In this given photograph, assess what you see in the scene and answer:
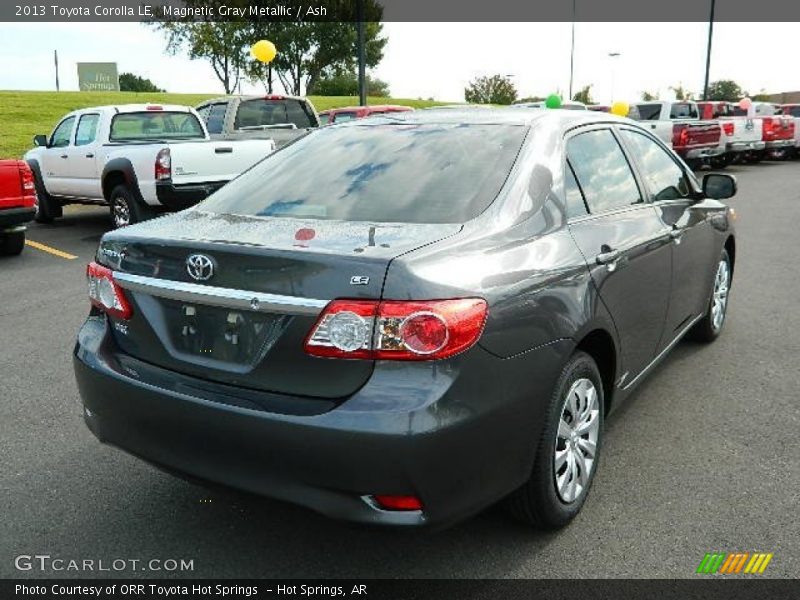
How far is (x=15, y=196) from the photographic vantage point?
8.70m

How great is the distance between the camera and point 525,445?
2.57 meters

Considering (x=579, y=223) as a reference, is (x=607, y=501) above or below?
below

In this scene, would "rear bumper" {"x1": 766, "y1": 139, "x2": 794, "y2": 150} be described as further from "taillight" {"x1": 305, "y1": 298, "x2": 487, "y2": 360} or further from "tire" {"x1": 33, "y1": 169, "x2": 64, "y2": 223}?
"taillight" {"x1": 305, "y1": 298, "x2": 487, "y2": 360}

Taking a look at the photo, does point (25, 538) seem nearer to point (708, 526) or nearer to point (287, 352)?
point (287, 352)

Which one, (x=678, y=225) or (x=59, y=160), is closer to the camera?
(x=678, y=225)

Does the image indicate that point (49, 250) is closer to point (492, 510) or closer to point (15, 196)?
point (15, 196)

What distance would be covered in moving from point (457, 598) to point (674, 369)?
2.79 meters

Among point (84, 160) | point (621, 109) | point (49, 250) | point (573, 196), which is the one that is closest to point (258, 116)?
point (84, 160)

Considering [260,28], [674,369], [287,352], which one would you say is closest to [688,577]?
[287,352]

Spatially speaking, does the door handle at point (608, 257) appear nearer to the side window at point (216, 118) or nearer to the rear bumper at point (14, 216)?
the rear bumper at point (14, 216)

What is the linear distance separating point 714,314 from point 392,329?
3719mm

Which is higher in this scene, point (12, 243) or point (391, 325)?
point (391, 325)

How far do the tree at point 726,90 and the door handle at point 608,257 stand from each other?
7574 centimetres

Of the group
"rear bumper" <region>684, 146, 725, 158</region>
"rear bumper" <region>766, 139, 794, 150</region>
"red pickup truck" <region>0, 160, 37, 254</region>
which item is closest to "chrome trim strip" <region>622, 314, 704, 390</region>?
"red pickup truck" <region>0, 160, 37, 254</region>
